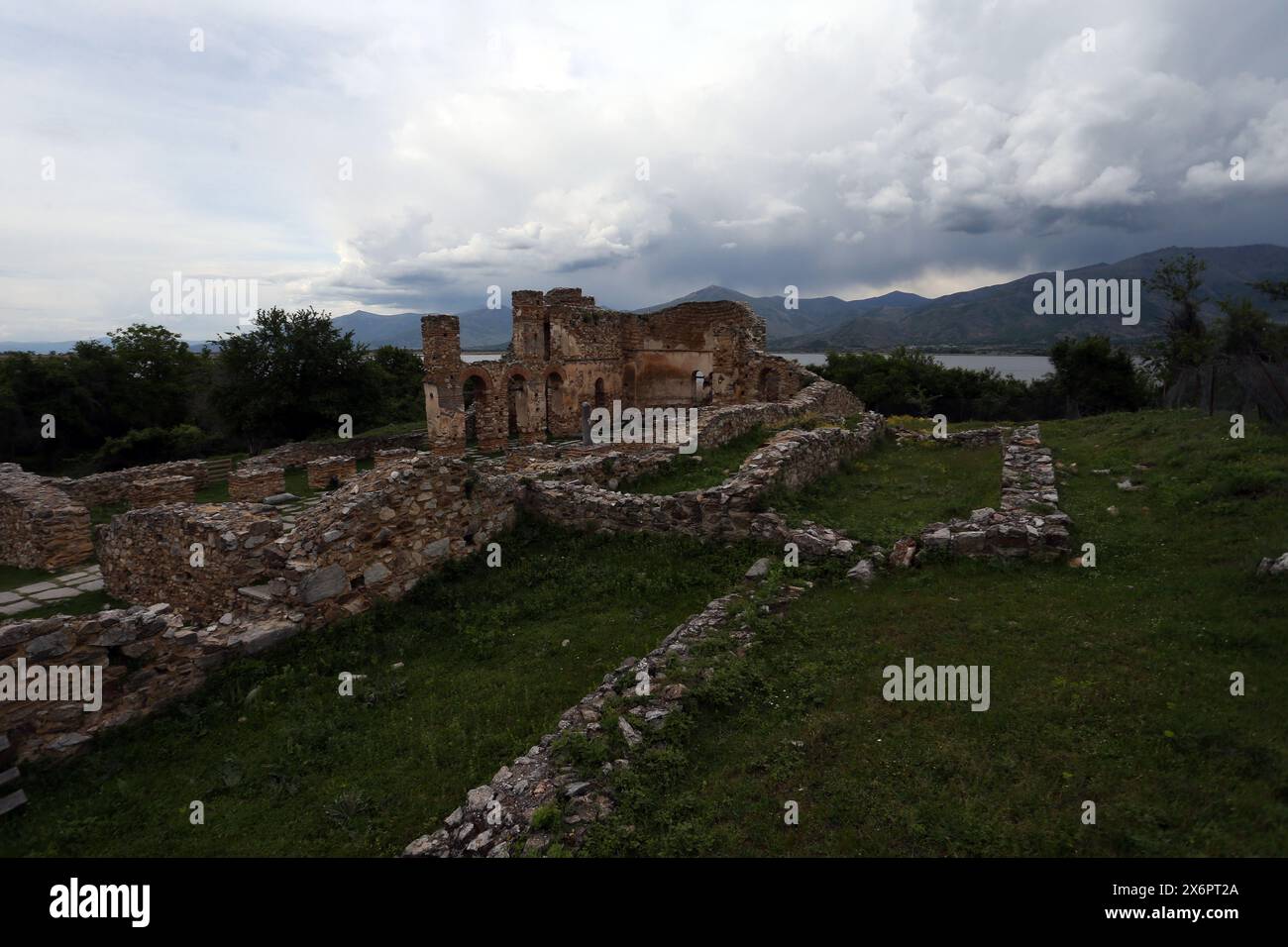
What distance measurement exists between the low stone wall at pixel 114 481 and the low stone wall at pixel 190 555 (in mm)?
9572

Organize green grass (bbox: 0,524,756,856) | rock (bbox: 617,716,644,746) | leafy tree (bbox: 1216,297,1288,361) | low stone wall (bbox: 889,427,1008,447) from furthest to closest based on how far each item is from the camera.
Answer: leafy tree (bbox: 1216,297,1288,361)
low stone wall (bbox: 889,427,1008,447)
rock (bbox: 617,716,644,746)
green grass (bbox: 0,524,756,856)

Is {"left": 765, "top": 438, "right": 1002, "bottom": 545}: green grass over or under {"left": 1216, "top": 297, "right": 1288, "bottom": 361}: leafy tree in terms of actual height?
under

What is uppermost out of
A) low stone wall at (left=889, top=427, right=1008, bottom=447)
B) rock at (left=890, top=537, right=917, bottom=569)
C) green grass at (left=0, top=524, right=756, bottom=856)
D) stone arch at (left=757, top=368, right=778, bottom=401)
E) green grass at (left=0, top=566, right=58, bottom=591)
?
stone arch at (left=757, top=368, right=778, bottom=401)

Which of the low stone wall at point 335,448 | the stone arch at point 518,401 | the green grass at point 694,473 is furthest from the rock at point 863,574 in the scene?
the stone arch at point 518,401

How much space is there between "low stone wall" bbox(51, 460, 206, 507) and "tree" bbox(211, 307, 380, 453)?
34.7ft

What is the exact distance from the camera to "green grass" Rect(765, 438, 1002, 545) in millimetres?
10609

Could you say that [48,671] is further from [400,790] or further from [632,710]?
[632,710]

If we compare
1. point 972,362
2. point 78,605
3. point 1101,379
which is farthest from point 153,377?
point 972,362

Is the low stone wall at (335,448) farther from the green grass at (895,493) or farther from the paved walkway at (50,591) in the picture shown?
the green grass at (895,493)

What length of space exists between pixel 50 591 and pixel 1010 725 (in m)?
14.6

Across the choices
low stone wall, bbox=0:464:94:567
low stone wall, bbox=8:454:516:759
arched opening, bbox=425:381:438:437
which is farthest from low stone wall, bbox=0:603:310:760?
arched opening, bbox=425:381:438:437

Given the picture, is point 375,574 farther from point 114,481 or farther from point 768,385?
point 768,385

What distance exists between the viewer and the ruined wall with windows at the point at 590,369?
82.6 ft

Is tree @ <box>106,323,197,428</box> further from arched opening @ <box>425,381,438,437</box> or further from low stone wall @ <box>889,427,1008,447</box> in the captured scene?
low stone wall @ <box>889,427,1008,447</box>
